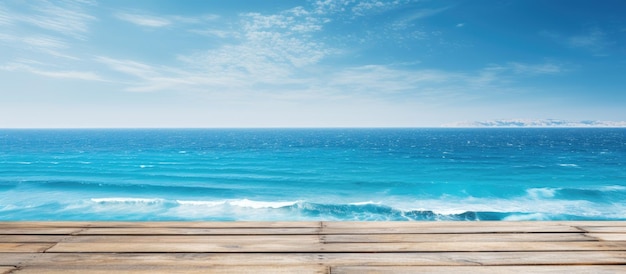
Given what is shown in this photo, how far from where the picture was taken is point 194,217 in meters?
17.5

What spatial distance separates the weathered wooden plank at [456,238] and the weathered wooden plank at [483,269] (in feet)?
1.22

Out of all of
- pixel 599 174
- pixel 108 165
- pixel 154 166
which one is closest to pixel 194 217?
pixel 154 166

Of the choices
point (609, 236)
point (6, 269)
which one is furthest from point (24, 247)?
point (609, 236)

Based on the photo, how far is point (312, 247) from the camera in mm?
2051

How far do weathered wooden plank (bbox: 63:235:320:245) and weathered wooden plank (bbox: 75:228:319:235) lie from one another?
6cm

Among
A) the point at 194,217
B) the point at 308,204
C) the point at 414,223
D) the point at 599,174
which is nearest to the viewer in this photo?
the point at 414,223

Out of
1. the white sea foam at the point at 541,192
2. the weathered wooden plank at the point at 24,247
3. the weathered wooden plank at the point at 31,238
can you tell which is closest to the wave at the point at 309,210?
the white sea foam at the point at 541,192

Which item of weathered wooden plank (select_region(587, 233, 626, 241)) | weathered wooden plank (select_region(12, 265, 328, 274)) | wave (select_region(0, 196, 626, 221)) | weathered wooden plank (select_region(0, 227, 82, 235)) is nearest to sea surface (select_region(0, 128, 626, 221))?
wave (select_region(0, 196, 626, 221))

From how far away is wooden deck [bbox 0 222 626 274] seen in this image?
5.79 ft

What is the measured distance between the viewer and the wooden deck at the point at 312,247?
1766mm

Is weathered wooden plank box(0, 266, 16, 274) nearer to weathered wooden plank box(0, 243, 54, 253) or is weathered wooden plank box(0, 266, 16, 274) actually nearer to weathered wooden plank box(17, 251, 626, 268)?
weathered wooden plank box(17, 251, 626, 268)

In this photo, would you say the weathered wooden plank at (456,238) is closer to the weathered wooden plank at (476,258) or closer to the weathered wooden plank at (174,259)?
the weathered wooden plank at (476,258)

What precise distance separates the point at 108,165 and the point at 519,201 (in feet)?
130

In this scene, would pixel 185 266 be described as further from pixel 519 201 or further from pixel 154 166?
pixel 154 166
